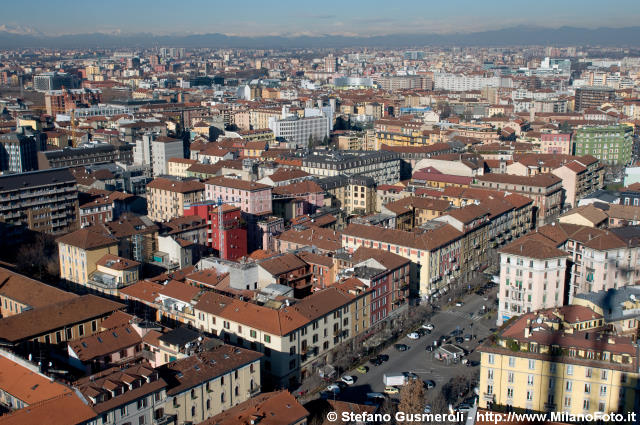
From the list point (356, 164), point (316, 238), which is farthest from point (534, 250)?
point (356, 164)

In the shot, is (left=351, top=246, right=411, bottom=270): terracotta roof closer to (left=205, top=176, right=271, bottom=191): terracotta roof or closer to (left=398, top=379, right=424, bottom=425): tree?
(left=398, top=379, right=424, bottom=425): tree

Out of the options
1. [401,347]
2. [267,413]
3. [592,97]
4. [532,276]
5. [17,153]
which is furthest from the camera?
[592,97]

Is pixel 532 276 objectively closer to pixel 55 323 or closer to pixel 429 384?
pixel 429 384

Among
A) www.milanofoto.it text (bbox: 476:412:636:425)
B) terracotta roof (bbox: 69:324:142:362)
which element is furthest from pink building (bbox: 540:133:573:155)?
terracotta roof (bbox: 69:324:142:362)

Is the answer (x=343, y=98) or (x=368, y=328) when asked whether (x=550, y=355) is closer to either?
(x=368, y=328)

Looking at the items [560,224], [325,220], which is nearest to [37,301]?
[325,220]

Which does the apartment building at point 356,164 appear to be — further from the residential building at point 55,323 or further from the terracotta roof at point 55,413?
the terracotta roof at point 55,413
